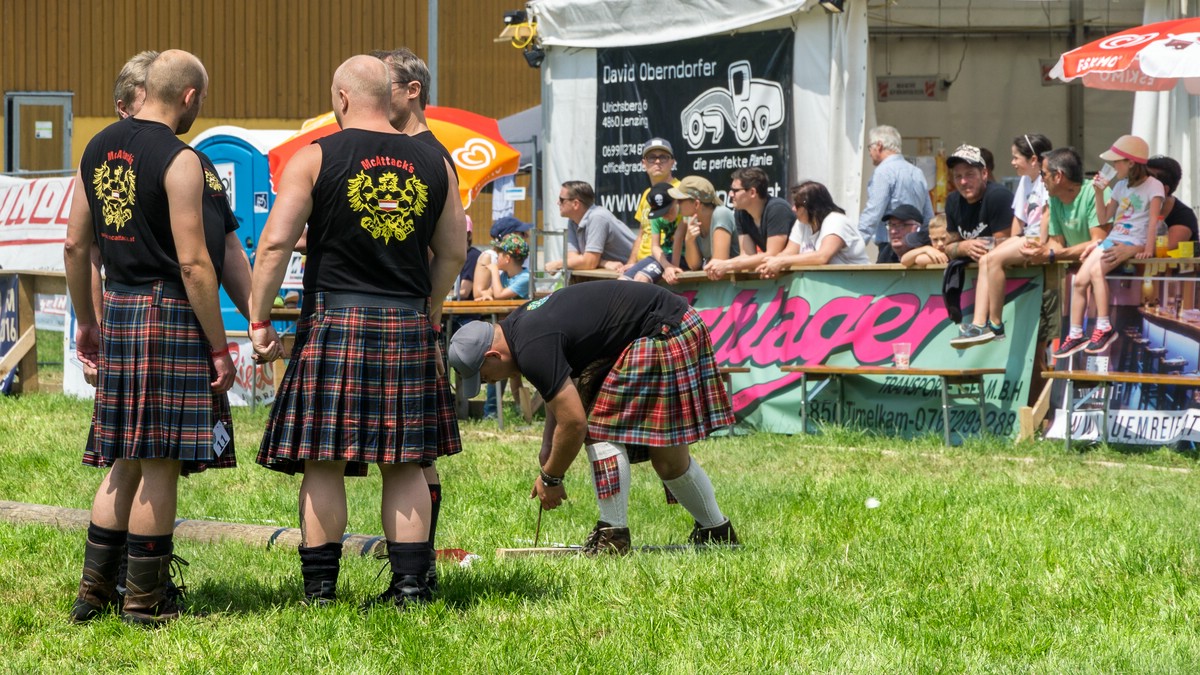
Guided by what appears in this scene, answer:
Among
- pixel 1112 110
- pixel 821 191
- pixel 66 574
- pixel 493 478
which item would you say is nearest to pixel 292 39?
pixel 1112 110

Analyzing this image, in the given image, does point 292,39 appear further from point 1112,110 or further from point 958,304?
point 958,304

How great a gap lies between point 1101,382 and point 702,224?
9.60ft

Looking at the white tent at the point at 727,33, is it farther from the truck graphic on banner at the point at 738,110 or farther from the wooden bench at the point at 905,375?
the wooden bench at the point at 905,375

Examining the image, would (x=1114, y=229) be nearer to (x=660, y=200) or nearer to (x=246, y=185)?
(x=660, y=200)

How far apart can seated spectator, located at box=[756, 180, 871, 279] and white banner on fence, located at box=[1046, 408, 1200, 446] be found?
1772 mm

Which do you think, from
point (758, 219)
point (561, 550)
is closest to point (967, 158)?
point (758, 219)

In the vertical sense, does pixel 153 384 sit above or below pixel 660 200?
below

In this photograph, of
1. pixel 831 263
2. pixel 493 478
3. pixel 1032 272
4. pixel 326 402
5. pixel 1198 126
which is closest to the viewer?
pixel 326 402

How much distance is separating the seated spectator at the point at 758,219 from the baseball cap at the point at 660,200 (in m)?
0.47

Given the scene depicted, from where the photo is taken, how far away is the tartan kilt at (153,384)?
4.34 m

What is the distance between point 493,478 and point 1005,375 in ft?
11.2

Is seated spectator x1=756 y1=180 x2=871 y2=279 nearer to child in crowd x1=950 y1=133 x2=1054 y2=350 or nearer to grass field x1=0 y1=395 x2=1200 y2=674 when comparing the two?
child in crowd x1=950 y1=133 x2=1054 y2=350

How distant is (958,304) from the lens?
9.29 meters

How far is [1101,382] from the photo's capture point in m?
8.81
